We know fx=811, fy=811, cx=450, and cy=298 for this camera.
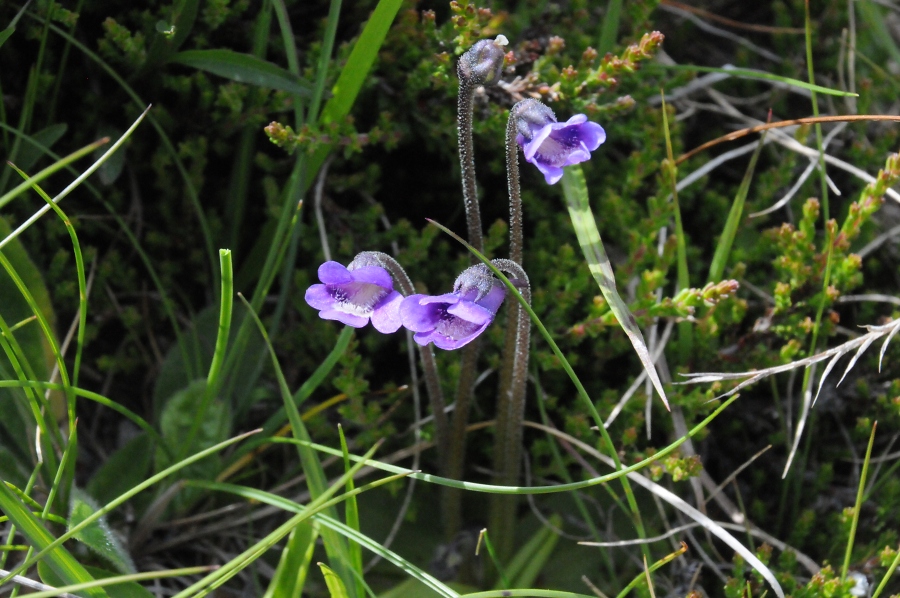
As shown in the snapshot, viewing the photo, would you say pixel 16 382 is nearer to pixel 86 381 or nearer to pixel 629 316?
pixel 86 381

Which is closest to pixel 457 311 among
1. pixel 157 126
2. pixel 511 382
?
pixel 511 382

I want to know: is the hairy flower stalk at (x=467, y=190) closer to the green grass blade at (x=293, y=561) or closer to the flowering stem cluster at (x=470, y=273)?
the flowering stem cluster at (x=470, y=273)

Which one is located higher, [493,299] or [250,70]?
[250,70]

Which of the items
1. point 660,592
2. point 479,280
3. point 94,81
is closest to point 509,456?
point 660,592

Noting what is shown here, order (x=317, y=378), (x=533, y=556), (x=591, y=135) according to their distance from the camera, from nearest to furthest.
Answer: (x=591, y=135), (x=317, y=378), (x=533, y=556)

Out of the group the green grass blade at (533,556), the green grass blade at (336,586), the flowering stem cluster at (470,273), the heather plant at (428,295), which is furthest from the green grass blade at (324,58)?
the green grass blade at (533,556)

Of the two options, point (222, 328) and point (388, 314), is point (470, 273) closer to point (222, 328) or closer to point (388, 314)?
point (388, 314)
